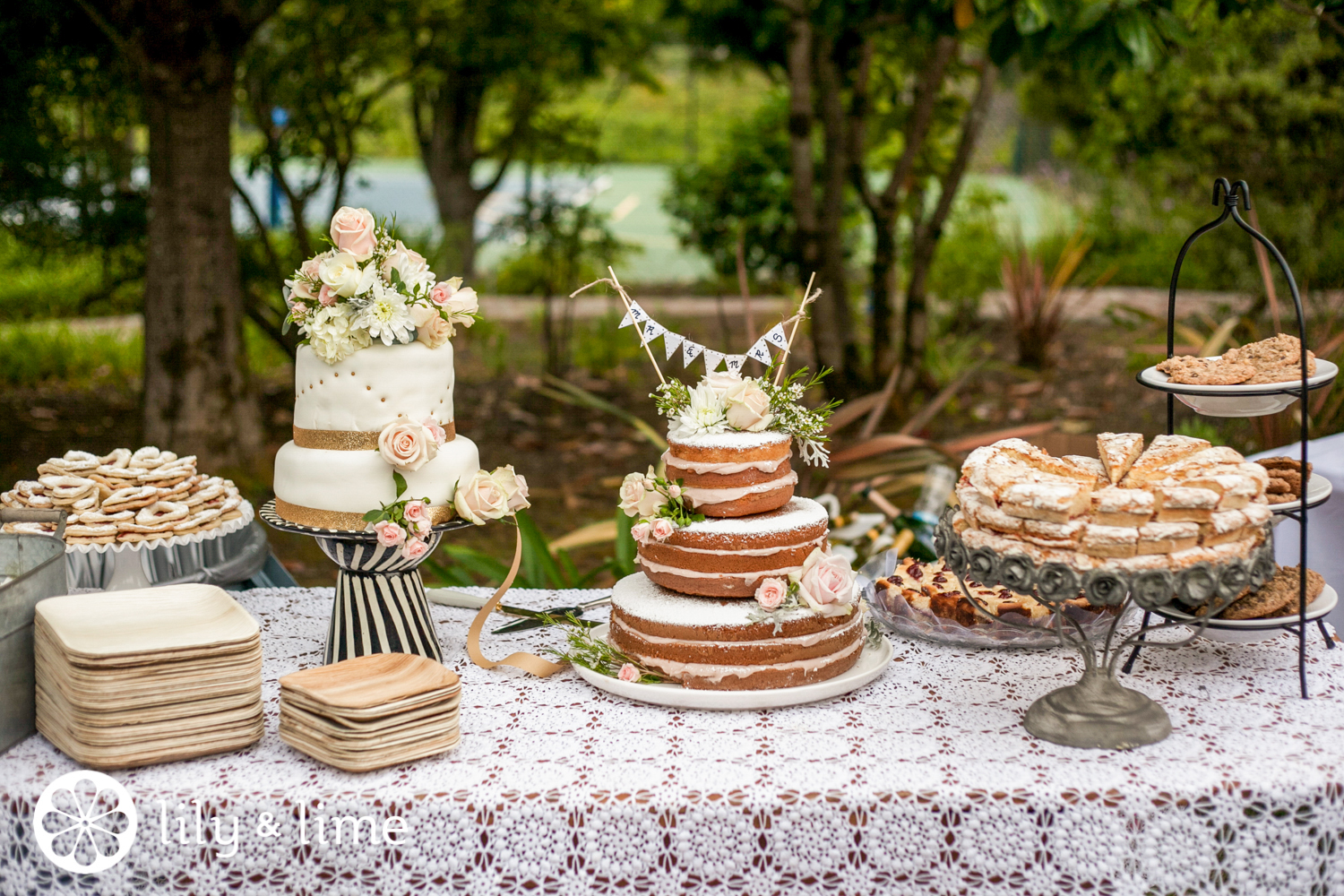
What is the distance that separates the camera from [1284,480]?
6.03 ft

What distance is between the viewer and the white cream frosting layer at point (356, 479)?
73.9 inches

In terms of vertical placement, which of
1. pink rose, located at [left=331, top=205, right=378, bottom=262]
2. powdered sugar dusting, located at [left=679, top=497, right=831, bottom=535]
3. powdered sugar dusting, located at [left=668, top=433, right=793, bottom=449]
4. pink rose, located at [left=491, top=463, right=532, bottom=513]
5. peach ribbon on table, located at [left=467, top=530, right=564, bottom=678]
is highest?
pink rose, located at [left=331, top=205, right=378, bottom=262]

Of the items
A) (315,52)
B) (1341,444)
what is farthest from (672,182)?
(1341,444)

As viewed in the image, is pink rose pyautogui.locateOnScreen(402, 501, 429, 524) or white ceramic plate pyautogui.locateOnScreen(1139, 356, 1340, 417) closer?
white ceramic plate pyautogui.locateOnScreen(1139, 356, 1340, 417)

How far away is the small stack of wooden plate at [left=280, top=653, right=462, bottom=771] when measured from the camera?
1.58m

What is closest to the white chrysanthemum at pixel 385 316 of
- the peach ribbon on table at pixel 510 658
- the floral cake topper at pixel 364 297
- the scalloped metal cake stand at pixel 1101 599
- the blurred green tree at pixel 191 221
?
the floral cake topper at pixel 364 297

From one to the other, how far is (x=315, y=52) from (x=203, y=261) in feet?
5.88

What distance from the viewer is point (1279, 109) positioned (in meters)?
6.64

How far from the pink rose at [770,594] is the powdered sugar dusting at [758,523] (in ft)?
0.29

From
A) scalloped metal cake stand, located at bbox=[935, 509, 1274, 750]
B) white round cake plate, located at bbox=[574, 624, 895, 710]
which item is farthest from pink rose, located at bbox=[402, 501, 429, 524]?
scalloped metal cake stand, located at bbox=[935, 509, 1274, 750]

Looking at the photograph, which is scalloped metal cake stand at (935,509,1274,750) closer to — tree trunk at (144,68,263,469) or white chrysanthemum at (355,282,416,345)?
white chrysanthemum at (355,282,416,345)

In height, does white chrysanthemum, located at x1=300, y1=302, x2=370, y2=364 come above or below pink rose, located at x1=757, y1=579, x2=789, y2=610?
above

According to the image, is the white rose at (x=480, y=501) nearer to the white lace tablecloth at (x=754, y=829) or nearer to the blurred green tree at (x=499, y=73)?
the white lace tablecloth at (x=754, y=829)

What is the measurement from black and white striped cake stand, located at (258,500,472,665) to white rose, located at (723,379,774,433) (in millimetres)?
489
